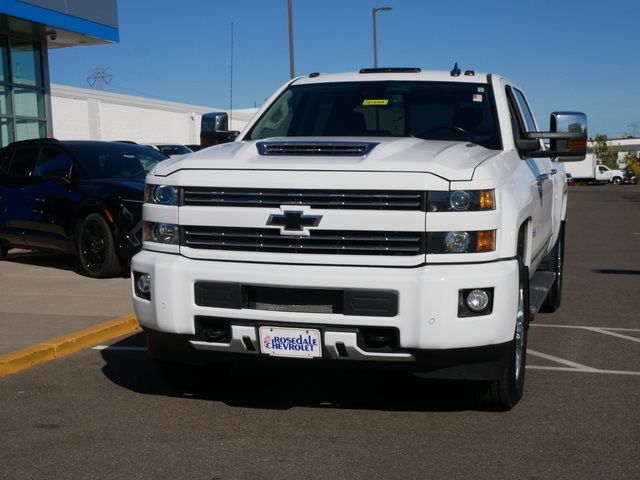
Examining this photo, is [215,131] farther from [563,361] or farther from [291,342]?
[563,361]

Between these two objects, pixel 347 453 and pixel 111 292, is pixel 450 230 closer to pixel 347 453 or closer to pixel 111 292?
pixel 347 453

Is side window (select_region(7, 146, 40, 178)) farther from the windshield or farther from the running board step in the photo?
the windshield

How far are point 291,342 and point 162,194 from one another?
3.77 feet

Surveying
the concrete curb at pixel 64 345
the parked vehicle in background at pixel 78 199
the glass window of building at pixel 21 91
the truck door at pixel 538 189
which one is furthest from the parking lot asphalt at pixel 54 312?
the glass window of building at pixel 21 91

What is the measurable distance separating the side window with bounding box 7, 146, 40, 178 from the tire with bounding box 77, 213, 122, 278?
1.63 metres

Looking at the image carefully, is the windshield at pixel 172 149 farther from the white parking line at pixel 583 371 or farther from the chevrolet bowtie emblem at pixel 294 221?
the chevrolet bowtie emblem at pixel 294 221

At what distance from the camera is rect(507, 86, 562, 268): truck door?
6.57 metres

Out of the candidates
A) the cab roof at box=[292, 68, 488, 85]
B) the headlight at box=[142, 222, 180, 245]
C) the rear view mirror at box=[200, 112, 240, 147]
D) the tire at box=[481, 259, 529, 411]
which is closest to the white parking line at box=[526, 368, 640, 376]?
the tire at box=[481, 259, 529, 411]

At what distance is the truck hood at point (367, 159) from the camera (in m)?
5.02

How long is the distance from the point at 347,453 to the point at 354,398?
1166 millimetres

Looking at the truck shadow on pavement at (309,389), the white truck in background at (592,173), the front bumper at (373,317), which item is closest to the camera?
the front bumper at (373,317)

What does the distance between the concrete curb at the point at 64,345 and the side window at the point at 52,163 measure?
13.2 ft

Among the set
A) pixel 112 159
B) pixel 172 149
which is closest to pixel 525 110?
pixel 112 159

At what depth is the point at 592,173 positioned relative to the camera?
241 ft
